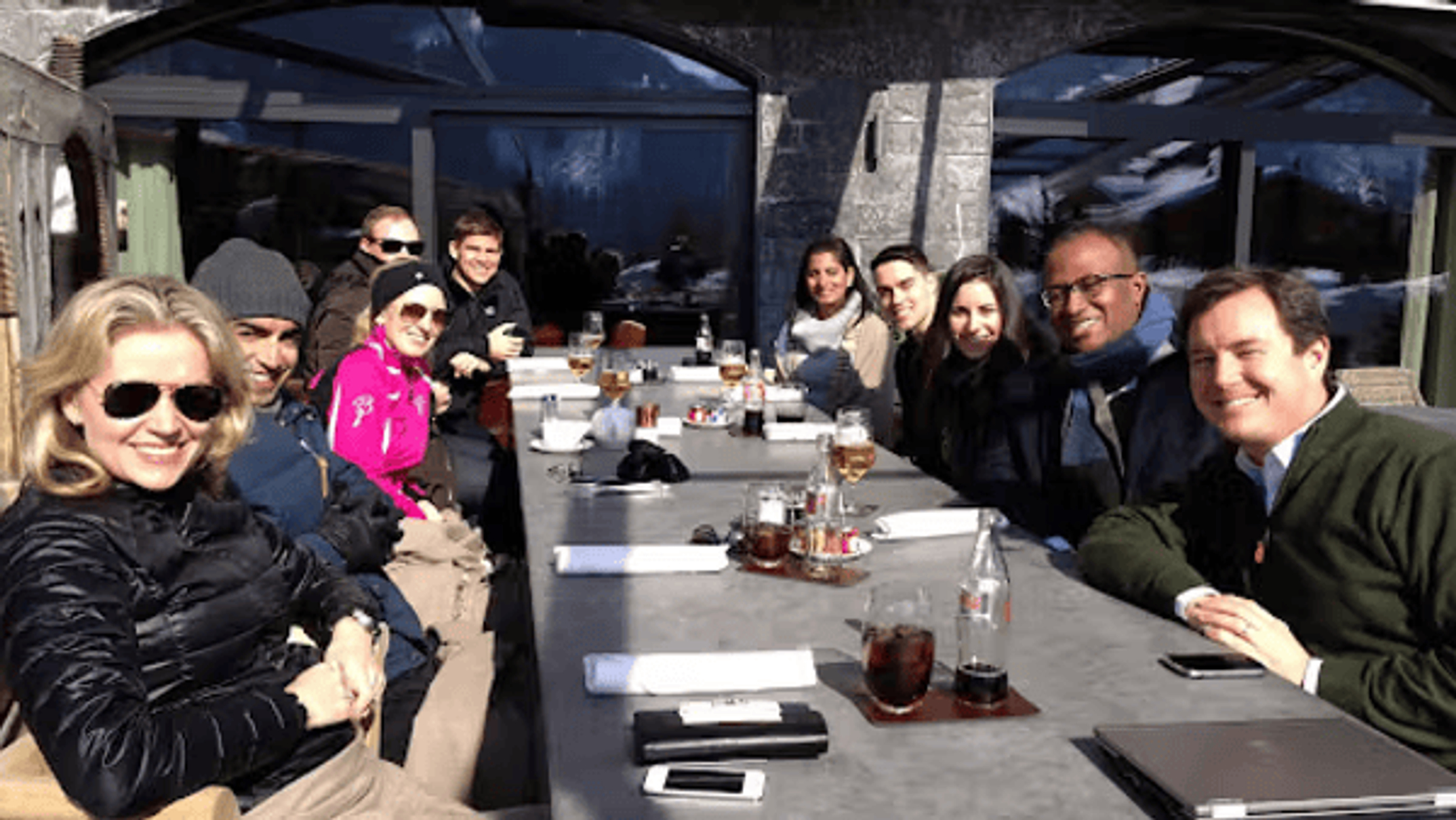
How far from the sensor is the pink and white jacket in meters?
3.57

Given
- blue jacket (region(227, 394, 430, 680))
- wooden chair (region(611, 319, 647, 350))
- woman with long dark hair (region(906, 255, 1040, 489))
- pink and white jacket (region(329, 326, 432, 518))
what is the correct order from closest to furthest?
blue jacket (region(227, 394, 430, 680)) < pink and white jacket (region(329, 326, 432, 518)) < woman with long dark hair (region(906, 255, 1040, 489)) < wooden chair (region(611, 319, 647, 350))

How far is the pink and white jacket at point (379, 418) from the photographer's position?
357 cm

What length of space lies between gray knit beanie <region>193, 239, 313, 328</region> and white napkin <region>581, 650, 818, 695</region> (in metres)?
1.59

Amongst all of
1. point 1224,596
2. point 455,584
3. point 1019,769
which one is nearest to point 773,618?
point 1019,769

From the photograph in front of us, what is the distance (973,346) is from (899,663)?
250 cm

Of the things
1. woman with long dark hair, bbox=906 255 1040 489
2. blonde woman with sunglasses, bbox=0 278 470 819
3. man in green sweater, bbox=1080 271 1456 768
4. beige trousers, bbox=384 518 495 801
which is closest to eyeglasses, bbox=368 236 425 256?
beige trousers, bbox=384 518 495 801

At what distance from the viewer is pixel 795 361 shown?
5223 millimetres

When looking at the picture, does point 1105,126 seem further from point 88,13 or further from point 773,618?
Answer: point 773,618

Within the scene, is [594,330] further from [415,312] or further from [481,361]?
[415,312]

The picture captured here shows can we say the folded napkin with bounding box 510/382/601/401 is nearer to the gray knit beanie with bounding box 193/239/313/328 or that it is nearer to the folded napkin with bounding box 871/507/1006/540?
the gray knit beanie with bounding box 193/239/313/328

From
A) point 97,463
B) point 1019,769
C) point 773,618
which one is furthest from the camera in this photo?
point 773,618

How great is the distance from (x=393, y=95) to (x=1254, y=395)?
6466 millimetres

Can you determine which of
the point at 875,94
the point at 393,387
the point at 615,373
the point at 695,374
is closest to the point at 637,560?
the point at 393,387

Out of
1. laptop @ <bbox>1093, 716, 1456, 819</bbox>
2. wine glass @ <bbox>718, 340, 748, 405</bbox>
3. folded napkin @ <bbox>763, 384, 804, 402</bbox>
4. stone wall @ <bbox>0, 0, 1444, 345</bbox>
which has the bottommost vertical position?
laptop @ <bbox>1093, 716, 1456, 819</bbox>
